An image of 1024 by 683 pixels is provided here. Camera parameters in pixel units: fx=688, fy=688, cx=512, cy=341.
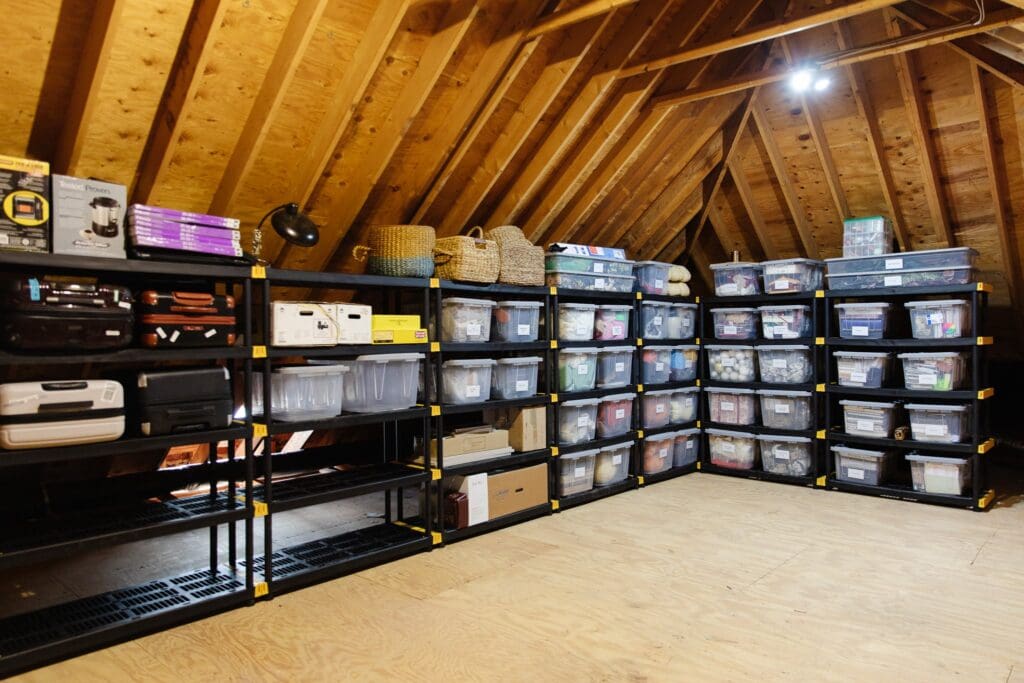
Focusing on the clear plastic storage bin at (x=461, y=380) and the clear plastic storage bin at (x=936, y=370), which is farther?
the clear plastic storage bin at (x=936, y=370)

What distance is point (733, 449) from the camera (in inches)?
245

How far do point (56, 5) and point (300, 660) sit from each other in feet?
9.76

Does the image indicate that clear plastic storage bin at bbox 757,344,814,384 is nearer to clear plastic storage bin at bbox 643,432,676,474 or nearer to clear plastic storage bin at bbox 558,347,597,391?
clear plastic storage bin at bbox 643,432,676,474

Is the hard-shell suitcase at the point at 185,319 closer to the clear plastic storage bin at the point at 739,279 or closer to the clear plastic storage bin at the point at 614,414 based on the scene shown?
the clear plastic storage bin at the point at 614,414

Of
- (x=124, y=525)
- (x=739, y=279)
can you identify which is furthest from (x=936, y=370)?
(x=124, y=525)

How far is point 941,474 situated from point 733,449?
1.62 meters

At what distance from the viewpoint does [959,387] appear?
5219mm

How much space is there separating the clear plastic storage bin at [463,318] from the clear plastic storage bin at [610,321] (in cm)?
127

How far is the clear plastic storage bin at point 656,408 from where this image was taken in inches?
232

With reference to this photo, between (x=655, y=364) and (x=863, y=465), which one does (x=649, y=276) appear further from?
(x=863, y=465)

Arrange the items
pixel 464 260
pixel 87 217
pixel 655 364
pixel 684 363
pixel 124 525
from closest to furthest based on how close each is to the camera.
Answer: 1. pixel 87 217
2. pixel 124 525
3. pixel 464 260
4. pixel 655 364
5. pixel 684 363

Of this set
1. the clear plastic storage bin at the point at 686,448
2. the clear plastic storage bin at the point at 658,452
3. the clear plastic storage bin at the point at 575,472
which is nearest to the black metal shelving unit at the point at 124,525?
the clear plastic storage bin at the point at 575,472

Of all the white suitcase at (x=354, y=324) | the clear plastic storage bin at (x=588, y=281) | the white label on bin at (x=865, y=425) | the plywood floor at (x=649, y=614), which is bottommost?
the plywood floor at (x=649, y=614)

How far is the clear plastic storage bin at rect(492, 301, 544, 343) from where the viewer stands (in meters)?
4.79
